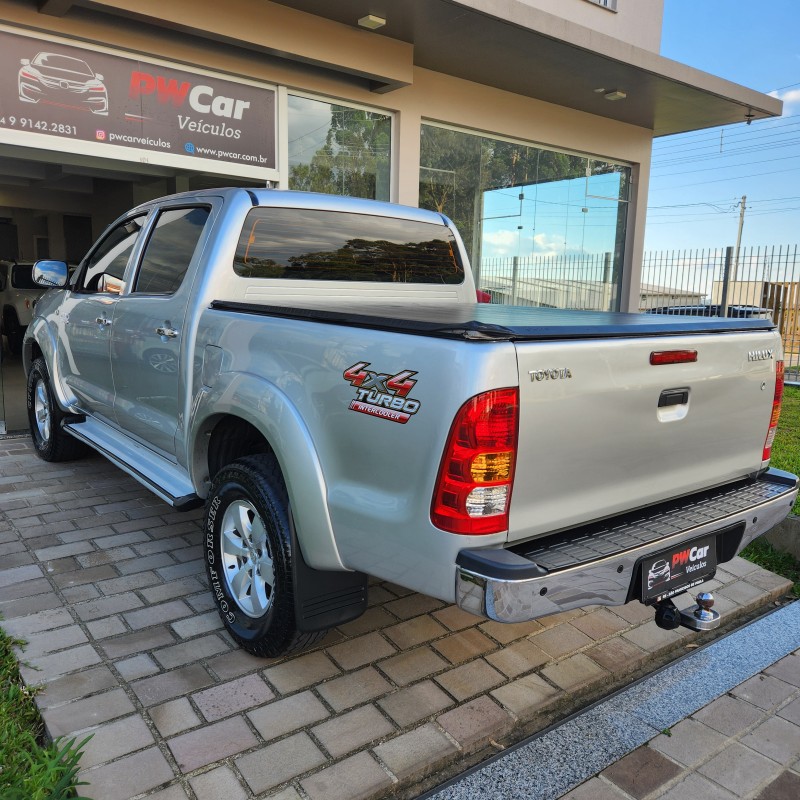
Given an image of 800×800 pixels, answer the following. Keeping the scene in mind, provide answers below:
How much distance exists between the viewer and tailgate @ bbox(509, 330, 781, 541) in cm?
216

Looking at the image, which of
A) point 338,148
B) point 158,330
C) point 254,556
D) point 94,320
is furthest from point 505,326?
point 338,148

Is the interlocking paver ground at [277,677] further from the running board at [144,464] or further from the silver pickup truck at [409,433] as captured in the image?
the running board at [144,464]

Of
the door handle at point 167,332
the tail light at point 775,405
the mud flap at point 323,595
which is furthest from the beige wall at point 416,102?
the tail light at point 775,405

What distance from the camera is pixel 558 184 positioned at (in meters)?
11.4

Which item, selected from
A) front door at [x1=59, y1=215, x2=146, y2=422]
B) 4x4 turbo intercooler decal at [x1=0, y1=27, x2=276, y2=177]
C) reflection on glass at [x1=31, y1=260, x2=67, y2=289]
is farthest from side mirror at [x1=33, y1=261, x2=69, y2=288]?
4x4 turbo intercooler decal at [x1=0, y1=27, x2=276, y2=177]

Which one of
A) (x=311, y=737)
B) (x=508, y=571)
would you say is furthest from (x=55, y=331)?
(x=508, y=571)

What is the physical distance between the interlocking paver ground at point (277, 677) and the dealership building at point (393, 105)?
438 centimetres

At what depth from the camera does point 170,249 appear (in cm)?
379

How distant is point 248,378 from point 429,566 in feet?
3.74

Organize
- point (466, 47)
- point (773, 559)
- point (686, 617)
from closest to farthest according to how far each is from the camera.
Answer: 1. point (686, 617)
2. point (773, 559)
3. point (466, 47)

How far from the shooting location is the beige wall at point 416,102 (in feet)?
22.2

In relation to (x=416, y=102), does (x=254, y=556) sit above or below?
below

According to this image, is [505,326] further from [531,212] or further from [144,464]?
[531,212]

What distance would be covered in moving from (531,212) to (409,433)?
983 centimetres
